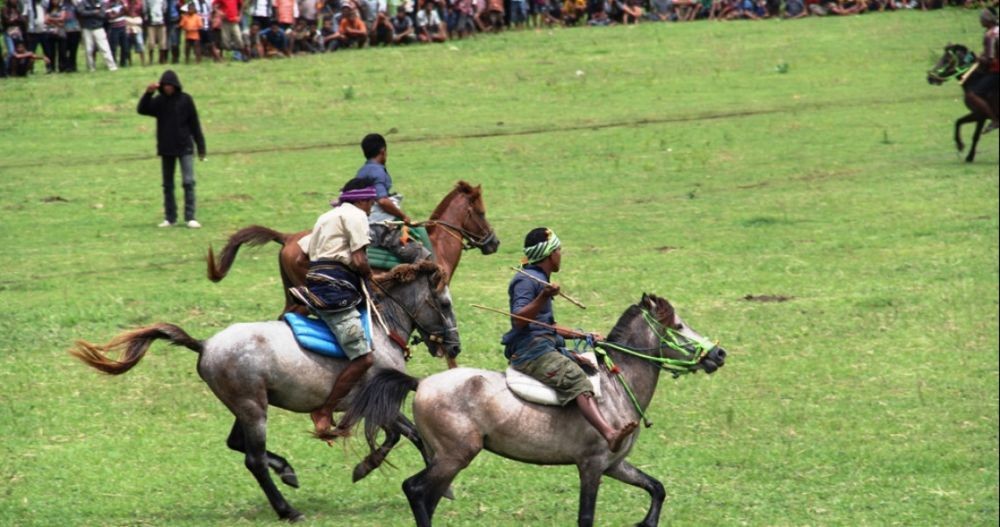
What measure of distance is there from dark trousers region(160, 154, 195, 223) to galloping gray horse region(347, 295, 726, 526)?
13284 millimetres

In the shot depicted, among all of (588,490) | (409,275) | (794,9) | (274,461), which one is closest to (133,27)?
(794,9)

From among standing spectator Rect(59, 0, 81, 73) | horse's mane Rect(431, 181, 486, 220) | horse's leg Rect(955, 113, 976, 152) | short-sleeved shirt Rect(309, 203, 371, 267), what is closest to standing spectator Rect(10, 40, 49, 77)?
standing spectator Rect(59, 0, 81, 73)

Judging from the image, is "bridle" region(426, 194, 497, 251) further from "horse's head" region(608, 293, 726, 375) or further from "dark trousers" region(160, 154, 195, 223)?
"dark trousers" region(160, 154, 195, 223)

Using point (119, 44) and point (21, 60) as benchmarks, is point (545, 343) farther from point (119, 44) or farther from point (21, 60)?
point (119, 44)

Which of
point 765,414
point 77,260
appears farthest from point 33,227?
point 765,414

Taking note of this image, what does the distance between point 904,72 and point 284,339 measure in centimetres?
2998

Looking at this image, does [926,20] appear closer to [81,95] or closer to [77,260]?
[81,95]

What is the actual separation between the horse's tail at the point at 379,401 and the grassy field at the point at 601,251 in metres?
1.26

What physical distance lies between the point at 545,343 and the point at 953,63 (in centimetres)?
2126

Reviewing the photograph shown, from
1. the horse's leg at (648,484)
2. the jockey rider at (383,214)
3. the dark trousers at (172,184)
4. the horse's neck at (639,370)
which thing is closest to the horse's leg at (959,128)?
the dark trousers at (172,184)

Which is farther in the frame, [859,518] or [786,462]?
[786,462]

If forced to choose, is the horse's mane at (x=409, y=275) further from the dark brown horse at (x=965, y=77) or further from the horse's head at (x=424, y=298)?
the dark brown horse at (x=965, y=77)

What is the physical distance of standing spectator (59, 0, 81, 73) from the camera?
36.0m

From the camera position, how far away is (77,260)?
23.6 metres
